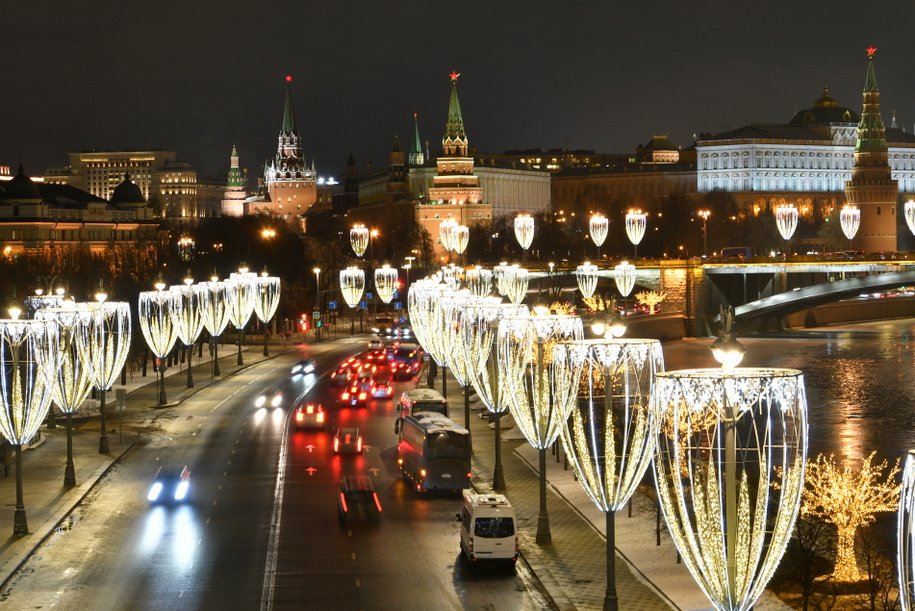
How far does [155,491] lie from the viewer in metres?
39.2

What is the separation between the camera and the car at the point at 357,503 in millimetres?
35875

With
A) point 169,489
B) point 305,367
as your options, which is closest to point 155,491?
point 169,489

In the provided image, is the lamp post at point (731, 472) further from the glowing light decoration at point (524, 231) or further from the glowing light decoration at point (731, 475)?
the glowing light decoration at point (524, 231)

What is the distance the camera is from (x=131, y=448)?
1892 inches

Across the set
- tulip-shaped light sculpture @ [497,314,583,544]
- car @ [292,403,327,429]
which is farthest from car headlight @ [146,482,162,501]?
car @ [292,403,327,429]

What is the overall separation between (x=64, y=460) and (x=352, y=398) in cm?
1691

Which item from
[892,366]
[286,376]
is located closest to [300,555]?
[286,376]

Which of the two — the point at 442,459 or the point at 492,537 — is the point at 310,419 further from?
the point at 492,537

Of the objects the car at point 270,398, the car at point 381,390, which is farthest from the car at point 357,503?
the car at point 381,390

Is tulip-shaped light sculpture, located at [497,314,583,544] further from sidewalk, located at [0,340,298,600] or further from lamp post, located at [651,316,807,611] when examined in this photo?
lamp post, located at [651,316,807,611]

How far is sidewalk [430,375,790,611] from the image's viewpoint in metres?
28.2

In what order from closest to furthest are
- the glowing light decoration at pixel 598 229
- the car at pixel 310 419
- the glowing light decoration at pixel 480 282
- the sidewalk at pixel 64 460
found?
the sidewalk at pixel 64 460 → the car at pixel 310 419 → the glowing light decoration at pixel 480 282 → the glowing light decoration at pixel 598 229

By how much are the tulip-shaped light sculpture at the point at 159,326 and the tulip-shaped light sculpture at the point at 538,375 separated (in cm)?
2353

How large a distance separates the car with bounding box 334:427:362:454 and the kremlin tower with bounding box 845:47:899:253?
370 feet
